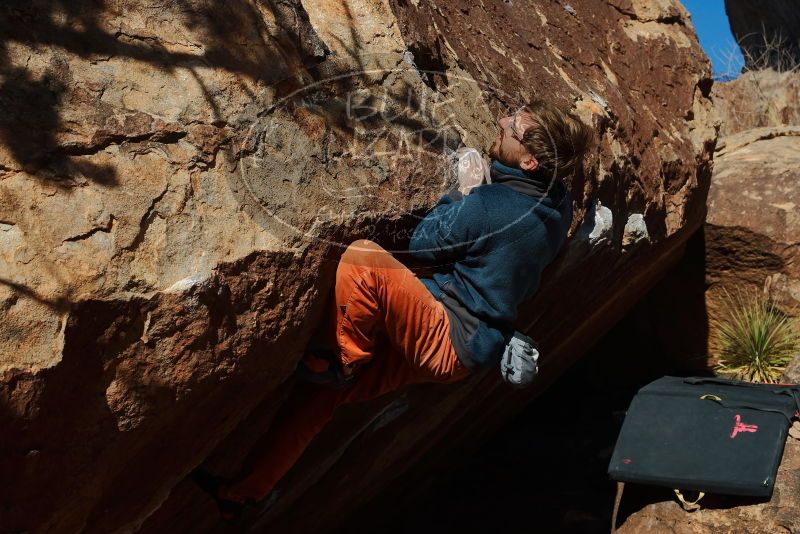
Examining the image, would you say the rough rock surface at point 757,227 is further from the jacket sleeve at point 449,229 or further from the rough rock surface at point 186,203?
the jacket sleeve at point 449,229

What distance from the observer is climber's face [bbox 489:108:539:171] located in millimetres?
3205

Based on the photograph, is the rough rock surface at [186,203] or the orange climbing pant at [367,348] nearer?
the rough rock surface at [186,203]

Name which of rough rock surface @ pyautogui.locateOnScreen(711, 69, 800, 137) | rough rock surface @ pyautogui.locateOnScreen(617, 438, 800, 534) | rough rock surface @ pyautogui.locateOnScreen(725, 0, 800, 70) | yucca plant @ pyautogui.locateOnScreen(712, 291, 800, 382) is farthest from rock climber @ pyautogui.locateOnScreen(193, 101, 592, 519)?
rough rock surface @ pyautogui.locateOnScreen(725, 0, 800, 70)

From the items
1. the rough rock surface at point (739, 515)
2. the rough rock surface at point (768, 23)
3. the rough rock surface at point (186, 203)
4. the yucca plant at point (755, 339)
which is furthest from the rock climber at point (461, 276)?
the rough rock surface at point (768, 23)

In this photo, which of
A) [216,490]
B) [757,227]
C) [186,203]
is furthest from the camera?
[757,227]

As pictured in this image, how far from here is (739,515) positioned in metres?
4.40

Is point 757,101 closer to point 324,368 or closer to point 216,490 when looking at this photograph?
point 324,368

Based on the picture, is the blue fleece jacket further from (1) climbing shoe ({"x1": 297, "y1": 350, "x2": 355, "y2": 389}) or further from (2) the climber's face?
(1) climbing shoe ({"x1": 297, "y1": 350, "x2": 355, "y2": 389})

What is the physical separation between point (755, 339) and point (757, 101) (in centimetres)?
487

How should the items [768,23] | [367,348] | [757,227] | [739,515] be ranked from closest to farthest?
[367,348], [739,515], [757,227], [768,23]

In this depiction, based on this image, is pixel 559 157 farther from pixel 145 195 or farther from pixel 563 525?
pixel 563 525

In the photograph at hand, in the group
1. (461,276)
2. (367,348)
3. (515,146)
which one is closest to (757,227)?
(515,146)

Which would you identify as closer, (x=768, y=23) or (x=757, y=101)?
(x=757, y=101)

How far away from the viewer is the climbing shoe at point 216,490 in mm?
3422
